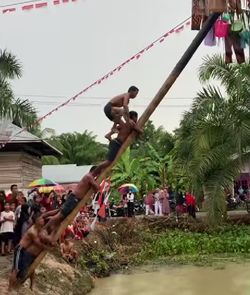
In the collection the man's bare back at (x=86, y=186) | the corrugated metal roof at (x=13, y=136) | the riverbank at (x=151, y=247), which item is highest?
the corrugated metal roof at (x=13, y=136)

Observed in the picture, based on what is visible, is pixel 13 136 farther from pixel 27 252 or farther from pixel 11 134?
pixel 27 252

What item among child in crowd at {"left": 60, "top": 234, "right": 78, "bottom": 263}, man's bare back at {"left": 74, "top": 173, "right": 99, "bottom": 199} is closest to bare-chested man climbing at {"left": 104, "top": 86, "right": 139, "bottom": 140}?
man's bare back at {"left": 74, "top": 173, "right": 99, "bottom": 199}

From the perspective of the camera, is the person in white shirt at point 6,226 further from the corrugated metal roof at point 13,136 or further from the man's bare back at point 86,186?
the man's bare back at point 86,186

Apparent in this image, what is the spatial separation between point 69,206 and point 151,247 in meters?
11.6

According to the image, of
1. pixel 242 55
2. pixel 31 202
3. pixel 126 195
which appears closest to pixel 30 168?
pixel 126 195

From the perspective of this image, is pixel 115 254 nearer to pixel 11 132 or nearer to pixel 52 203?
pixel 52 203

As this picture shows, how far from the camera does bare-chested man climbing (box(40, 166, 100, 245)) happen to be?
654 cm

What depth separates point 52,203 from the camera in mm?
14297

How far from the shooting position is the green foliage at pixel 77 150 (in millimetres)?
45688

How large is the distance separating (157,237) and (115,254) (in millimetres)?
3198

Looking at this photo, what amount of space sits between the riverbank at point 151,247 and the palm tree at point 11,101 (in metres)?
3.87

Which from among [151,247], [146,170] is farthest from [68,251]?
[146,170]

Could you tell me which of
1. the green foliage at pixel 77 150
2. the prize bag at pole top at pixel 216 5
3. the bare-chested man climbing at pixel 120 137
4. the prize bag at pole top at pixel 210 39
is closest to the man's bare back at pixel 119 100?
the bare-chested man climbing at pixel 120 137

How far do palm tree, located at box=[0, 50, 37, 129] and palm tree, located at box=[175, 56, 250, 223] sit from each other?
5.07 meters
